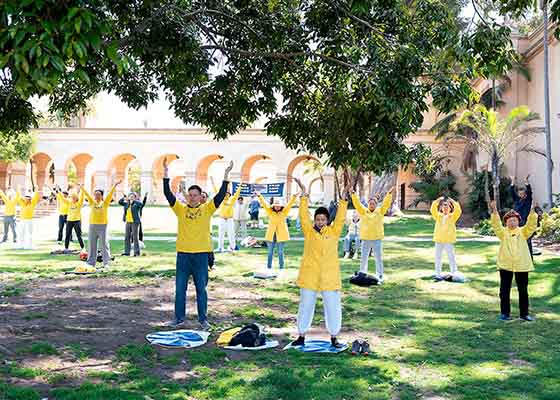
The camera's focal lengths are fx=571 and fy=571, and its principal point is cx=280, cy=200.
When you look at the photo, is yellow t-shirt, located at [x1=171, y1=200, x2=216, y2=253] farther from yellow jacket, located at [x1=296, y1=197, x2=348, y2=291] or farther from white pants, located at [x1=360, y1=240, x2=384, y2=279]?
white pants, located at [x1=360, y1=240, x2=384, y2=279]

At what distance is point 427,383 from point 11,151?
38.7m

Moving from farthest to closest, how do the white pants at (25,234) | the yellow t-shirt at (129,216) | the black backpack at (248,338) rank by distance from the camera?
the white pants at (25,234) < the yellow t-shirt at (129,216) < the black backpack at (248,338)

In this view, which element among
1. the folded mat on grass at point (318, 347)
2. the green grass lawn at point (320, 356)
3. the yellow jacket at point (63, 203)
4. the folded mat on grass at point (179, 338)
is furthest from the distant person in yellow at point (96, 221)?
the folded mat on grass at point (318, 347)

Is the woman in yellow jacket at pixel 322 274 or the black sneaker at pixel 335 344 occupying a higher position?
the woman in yellow jacket at pixel 322 274

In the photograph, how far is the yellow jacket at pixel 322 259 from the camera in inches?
260

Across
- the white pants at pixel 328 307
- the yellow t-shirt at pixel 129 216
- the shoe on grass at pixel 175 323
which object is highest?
the yellow t-shirt at pixel 129 216

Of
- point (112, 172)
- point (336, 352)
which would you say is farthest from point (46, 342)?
point (112, 172)

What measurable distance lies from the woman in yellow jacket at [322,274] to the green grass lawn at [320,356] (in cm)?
45

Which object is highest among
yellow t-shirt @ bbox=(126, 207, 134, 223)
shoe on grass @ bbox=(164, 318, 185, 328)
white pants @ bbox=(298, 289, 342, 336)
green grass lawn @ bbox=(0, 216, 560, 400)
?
yellow t-shirt @ bbox=(126, 207, 134, 223)

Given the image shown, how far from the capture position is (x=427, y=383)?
5562 millimetres

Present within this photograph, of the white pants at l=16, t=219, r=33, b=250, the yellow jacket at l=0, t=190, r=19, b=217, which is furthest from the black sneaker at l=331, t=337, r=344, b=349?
the yellow jacket at l=0, t=190, r=19, b=217

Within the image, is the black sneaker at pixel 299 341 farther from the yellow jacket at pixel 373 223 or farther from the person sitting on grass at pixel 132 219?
the person sitting on grass at pixel 132 219

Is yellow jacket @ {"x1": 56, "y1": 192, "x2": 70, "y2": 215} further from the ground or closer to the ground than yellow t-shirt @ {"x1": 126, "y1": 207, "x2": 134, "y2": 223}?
further from the ground

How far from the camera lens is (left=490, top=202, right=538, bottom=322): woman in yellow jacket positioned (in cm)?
822
